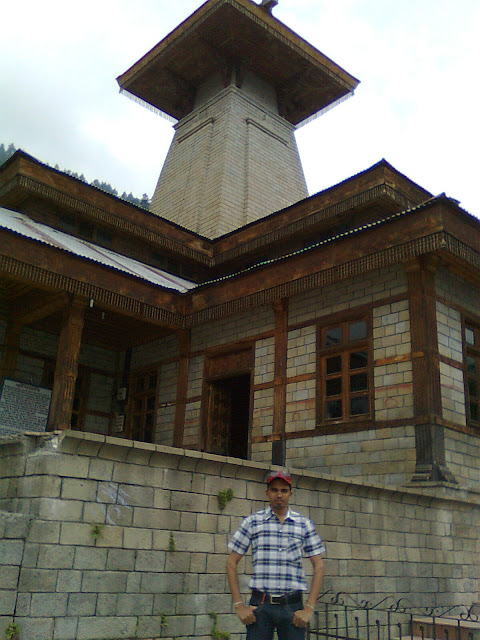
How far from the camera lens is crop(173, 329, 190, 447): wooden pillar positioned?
14.6 metres

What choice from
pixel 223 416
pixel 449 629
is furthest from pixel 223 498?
pixel 223 416

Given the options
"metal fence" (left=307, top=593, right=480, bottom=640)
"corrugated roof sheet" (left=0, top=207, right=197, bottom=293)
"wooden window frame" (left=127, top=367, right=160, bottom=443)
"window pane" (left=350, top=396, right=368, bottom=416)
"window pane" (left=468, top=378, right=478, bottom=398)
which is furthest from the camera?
"wooden window frame" (left=127, top=367, right=160, bottom=443)

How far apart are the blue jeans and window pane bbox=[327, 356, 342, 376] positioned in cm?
837

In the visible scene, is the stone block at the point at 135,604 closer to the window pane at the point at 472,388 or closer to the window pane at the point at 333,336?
the window pane at the point at 333,336

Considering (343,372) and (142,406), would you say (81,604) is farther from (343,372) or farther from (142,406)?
(142,406)

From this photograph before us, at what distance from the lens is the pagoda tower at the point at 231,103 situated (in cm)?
2078

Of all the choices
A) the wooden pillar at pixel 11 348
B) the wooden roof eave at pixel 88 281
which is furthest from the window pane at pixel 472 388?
the wooden pillar at pixel 11 348

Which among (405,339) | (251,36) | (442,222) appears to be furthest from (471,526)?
(251,36)

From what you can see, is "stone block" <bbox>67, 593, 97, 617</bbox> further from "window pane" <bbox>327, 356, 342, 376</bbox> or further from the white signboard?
the white signboard

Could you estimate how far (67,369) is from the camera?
1188 cm

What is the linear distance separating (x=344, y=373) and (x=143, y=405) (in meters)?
6.40

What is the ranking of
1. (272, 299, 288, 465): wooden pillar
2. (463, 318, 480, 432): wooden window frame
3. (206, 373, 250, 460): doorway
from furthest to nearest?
(206, 373, 250, 460): doorway < (272, 299, 288, 465): wooden pillar < (463, 318, 480, 432): wooden window frame

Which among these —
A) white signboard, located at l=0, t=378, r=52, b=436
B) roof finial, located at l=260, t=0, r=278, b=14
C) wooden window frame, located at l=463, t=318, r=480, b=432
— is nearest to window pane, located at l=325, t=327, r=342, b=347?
wooden window frame, located at l=463, t=318, r=480, b=432

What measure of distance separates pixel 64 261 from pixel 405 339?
6.85 m
